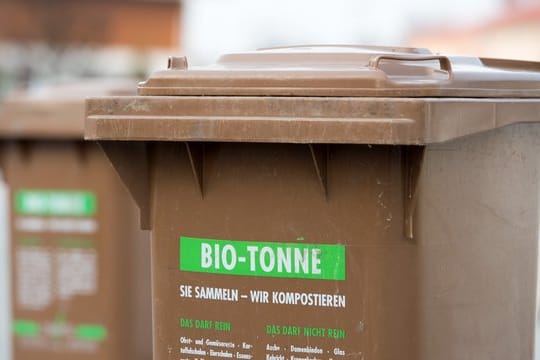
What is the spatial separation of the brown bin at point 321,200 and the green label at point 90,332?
191 centimetres

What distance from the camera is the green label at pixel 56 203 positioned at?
4.75m

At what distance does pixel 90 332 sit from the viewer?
15.9ft

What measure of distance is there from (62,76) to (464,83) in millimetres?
23669

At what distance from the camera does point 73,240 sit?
4809 millimetres

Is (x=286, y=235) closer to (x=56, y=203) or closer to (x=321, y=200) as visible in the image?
(x=321, y=200)

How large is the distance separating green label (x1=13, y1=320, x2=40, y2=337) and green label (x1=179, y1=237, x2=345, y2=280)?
2.31 meters

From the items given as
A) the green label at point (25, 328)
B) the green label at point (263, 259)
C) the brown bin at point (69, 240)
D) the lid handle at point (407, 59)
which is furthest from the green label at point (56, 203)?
the lid handle at point (407, 59)

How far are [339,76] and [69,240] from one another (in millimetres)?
2548

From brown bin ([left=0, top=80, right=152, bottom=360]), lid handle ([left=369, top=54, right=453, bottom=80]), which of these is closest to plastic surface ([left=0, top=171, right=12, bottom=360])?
brown bin ([left=0, top=80, right=152, bottom=360])

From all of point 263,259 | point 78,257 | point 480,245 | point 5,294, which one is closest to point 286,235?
point 263,259

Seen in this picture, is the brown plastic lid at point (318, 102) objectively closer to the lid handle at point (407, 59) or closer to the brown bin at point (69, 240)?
the lid handle at point (407, 59)

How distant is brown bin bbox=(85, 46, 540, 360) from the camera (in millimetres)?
2668

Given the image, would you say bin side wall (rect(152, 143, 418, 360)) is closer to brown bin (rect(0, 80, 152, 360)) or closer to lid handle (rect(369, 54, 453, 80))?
lid handle (rect(369, 54, 453, 80))

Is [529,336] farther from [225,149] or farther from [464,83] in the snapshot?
[225,149]
